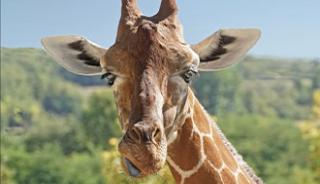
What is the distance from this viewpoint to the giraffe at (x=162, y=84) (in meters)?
3.08

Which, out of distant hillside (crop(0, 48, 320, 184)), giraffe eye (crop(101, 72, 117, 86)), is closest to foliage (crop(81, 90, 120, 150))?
distant hillside (crop(0, 48, 320, 184))

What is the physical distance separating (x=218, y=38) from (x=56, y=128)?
55783 millimetres

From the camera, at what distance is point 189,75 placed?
336 centimetres

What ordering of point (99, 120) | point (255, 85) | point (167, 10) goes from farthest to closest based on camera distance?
point (255, 85)
point (99, 120)
point (167, 10)

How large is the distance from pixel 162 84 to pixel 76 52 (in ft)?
2.11

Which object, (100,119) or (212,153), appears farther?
(100,119)

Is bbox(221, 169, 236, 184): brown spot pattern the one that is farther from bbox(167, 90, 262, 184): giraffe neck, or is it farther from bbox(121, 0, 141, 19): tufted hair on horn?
bbox(121, 0, 141, 19): tufted hair on horn

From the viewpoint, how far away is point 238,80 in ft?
268

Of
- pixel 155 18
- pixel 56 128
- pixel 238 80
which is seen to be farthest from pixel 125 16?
pixel 238 80

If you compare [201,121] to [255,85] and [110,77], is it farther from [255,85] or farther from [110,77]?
[255,85]

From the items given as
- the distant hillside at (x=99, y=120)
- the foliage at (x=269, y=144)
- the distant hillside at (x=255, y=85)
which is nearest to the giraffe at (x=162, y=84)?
the distant hillside at (x=99, y=120)

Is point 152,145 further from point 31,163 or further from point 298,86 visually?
point 298,86

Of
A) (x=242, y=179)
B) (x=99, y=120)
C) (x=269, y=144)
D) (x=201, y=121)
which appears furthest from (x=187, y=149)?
(x=269, y=144)

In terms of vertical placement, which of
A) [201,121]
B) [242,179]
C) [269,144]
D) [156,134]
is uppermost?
[156,134]
